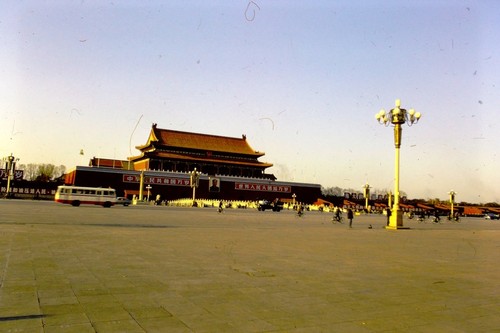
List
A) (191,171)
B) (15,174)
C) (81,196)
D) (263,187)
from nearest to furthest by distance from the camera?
(81,196) < (15,174) < (191,171) < (263,187)

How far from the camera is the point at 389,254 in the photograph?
388 inches

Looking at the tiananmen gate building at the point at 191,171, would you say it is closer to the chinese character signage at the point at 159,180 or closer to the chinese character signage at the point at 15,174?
the chinese character signage at the point at 159,180

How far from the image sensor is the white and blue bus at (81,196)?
109 ft

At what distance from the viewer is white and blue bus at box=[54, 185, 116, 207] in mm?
33094

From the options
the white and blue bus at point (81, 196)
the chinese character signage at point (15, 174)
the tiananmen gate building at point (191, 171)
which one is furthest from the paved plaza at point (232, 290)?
the chinese character signage at point (15, 174)

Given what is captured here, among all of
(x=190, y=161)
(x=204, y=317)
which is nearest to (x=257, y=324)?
(x=204, y=317)

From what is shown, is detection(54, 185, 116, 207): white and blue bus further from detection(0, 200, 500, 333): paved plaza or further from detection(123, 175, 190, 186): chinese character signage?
detection(0, 200, 500, 333): paved plaza

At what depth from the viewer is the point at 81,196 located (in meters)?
33.3

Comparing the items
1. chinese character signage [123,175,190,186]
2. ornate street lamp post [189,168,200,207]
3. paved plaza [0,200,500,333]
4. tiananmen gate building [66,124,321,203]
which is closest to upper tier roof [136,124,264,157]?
tiananmen gate building [66,124,321,203]

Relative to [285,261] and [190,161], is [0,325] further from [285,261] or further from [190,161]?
[190,161]

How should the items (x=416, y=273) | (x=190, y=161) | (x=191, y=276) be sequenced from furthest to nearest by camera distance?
(x=190, y=161) → (x=416, y=273) → (x=191, y=276)

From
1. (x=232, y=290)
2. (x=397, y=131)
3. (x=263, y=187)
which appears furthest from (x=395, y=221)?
(x=263, y=187)

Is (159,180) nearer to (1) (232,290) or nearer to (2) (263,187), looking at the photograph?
(2) (263,187)

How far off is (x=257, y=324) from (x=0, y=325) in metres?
2.29
